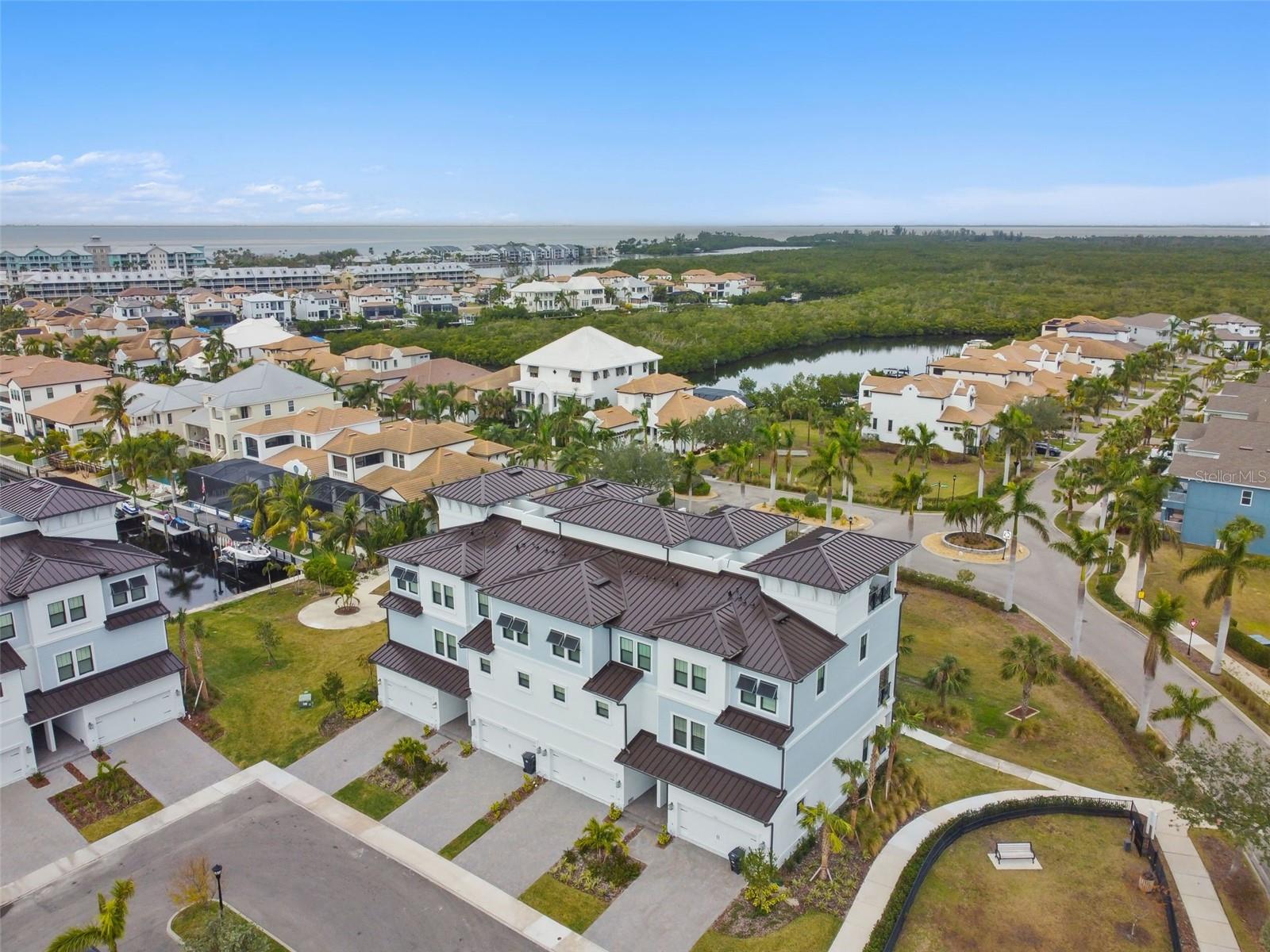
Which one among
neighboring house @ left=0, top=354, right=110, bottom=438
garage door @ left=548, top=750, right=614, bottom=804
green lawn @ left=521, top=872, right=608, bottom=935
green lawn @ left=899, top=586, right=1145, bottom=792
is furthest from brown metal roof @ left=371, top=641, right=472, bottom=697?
neighboring house @ left=0, top=354, right=110, bottom=438

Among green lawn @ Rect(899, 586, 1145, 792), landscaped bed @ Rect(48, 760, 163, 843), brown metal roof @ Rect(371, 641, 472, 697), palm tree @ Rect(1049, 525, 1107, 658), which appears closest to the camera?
landscaped bed @ Rect(48, 760, 163, 843)

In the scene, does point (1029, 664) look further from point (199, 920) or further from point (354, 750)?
point (199, 920)

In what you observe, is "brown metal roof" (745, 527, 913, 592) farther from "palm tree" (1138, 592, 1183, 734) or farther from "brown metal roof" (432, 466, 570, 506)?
"brown metal roof" (432, 466, 570, 506)

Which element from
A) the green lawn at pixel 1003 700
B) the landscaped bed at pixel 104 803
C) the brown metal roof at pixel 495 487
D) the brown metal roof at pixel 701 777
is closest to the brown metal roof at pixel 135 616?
the landscaped bed at pixel 104 803

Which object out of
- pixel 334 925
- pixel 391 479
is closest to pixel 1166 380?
pixel 391 479

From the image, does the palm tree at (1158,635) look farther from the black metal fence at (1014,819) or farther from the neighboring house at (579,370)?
the neighboring house at (579,370)

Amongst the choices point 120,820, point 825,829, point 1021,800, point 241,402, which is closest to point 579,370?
point 241,402

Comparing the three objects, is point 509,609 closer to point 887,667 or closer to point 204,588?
point 887,667
